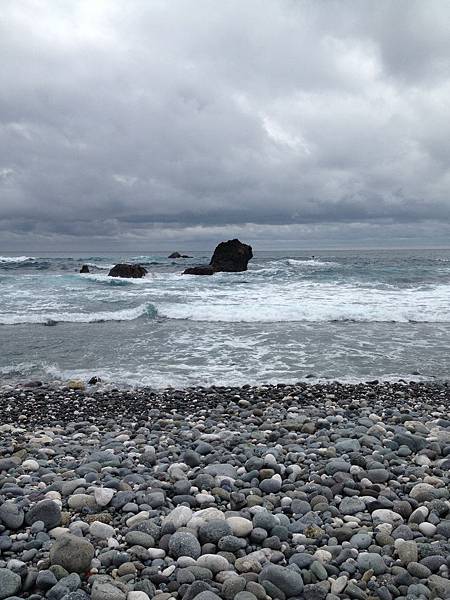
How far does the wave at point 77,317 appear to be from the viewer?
16297 millimetres

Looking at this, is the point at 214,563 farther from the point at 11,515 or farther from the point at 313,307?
the point at 313,307

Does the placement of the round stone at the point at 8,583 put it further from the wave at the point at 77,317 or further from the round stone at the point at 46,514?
the wave at the point at 77,317

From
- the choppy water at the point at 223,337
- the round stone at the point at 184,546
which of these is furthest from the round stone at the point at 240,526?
the choppy water at the point at 223,337

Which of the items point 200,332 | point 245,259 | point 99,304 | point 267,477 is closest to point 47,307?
point 99,304

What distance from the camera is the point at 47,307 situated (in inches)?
771

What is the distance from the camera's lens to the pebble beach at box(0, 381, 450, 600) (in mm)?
2885

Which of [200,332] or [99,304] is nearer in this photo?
[200,332]

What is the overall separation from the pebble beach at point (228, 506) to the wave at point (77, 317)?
10093 millimetres

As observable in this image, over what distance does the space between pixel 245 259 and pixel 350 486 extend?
39871mm

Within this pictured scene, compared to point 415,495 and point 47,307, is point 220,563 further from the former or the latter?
point 47,307

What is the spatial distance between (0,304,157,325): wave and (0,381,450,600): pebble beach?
33.1 ft

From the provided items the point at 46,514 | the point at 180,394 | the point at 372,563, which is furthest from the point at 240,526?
the point at 180,394

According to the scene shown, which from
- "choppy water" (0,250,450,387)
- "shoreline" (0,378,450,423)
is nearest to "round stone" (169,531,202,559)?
"shoreline" (0,378,450,423)

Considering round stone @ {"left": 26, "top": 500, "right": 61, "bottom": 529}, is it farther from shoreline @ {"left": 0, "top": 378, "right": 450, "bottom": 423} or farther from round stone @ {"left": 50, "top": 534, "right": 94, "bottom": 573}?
shoreline @ {"left": 0, "top": 378, "right": 450, "bottom": 423}
